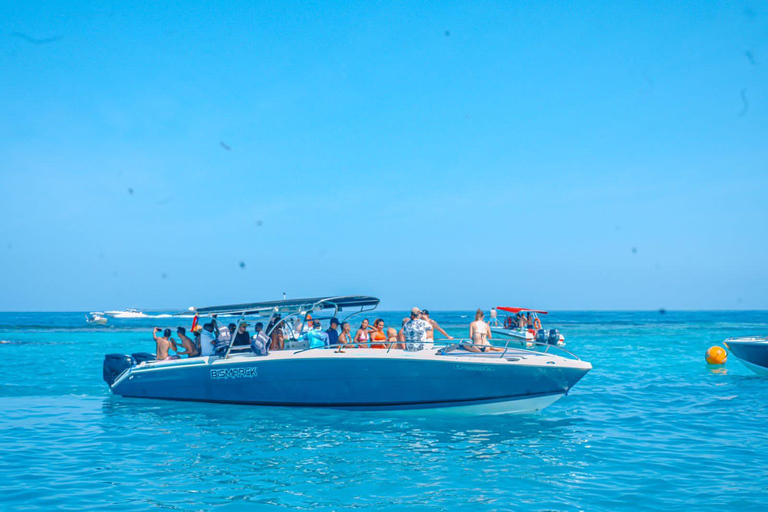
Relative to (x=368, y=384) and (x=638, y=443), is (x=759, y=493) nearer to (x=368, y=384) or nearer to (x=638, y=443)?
(x=638, y=443)

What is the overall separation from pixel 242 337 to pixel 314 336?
1.55 metres

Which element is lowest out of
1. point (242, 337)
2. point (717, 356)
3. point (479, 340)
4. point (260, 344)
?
point (717, 356)

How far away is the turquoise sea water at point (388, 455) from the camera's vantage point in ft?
23.6

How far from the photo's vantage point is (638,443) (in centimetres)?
982

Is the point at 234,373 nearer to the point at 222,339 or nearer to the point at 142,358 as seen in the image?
the point at 222,339

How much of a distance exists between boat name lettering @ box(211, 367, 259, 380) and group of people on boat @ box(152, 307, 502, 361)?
16.5 inches

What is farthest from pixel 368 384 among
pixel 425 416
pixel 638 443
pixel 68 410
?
pixel 68 410

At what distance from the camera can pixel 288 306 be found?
12.1 m

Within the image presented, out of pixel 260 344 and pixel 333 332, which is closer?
pixel 260 344

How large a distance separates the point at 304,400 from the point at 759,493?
7.73 m

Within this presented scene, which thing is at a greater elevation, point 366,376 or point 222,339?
point 222,339

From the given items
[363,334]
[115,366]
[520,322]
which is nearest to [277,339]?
[363,334]

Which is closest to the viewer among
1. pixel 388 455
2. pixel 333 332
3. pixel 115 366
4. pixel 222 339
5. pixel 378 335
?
pixel 388 455

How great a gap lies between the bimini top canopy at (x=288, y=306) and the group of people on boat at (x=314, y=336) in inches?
9.9
